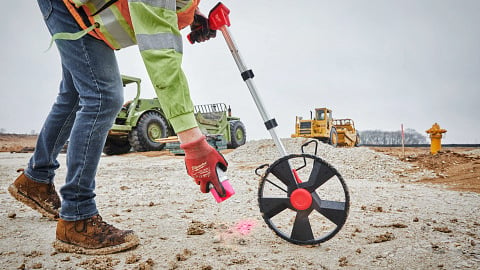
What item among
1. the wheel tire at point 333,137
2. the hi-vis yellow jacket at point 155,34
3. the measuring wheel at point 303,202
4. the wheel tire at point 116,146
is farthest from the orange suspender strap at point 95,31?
the wheel tire at point 333,137

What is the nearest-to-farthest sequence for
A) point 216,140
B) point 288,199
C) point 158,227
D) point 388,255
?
point 388,255 → point 288,199 → point 158,227 → point 216,140

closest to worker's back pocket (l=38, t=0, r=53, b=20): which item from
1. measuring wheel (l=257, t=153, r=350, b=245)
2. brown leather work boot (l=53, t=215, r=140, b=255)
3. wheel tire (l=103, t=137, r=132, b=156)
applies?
brown leather work boot (l=53, t=215, r=140, b=255)

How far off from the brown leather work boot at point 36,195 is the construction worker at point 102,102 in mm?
664

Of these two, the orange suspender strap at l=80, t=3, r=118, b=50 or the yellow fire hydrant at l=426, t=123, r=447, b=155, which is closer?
the orange suspender strap at l=80, t=3, r=118, b=50

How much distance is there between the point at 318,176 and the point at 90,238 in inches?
53.4

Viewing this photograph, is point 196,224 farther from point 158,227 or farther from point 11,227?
point 11,227

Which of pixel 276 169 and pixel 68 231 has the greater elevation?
pixel 276 169

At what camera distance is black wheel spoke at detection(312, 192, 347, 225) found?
1671mm

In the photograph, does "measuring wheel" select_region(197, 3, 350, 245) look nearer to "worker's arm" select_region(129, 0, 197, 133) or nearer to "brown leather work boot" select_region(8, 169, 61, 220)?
"worker's arm" select_region(129, 0, 197, 133)

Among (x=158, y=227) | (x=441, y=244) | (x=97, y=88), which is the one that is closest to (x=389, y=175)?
(x=441, y=244)

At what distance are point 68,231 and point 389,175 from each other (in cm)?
587

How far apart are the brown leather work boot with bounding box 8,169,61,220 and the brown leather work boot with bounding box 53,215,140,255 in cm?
68

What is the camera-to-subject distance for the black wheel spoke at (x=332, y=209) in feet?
5.48

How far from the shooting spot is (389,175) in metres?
6.02
